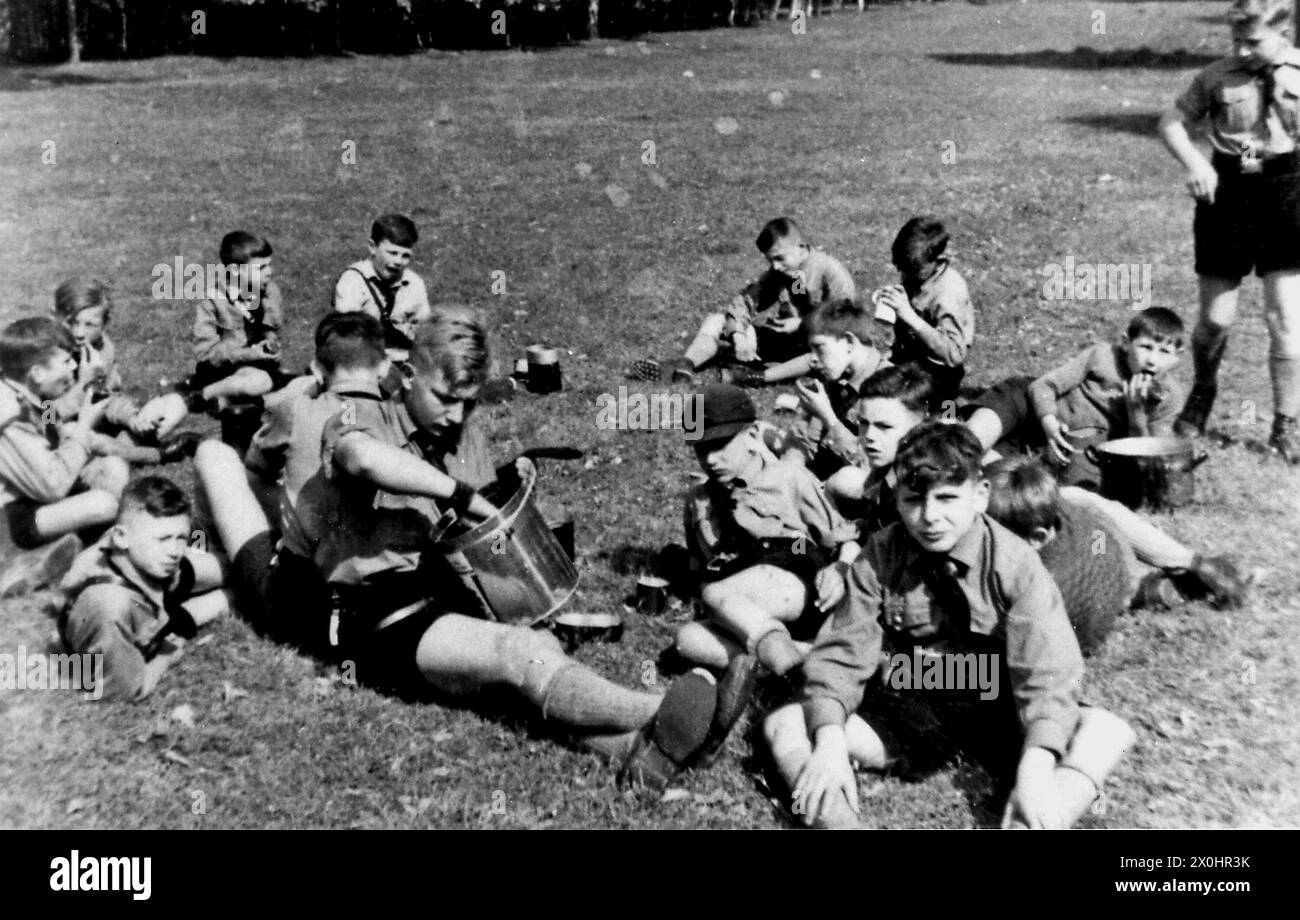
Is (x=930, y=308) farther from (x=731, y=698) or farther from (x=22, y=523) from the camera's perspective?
(x=22, y=523)

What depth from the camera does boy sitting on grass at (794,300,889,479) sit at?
6168mm

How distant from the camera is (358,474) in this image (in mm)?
4445

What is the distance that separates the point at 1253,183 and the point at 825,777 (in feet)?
14.9

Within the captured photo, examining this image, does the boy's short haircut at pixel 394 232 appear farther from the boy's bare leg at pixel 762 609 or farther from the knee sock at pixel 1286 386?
the knee sock at pixel 1286 386

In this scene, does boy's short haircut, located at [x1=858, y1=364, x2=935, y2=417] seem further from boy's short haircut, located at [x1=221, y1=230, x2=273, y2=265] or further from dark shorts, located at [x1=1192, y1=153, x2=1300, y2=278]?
boy's short haircut, located at [x1=221, y1=230, x2=273, y2=265]

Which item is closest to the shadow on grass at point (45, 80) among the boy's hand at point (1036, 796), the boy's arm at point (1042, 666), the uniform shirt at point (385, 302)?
the uniform shirt at point (385, 302)

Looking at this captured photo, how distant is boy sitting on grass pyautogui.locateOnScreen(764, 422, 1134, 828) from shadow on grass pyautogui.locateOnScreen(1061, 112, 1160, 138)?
52.7 feet

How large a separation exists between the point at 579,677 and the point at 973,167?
1337cm

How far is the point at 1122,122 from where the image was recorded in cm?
1962

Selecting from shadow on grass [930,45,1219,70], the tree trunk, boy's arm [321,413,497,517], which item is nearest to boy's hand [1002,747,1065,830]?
boy's arm [321,413,497,517]

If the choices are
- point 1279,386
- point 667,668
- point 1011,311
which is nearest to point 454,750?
point 667,668

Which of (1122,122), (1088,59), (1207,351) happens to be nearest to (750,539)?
(1207,351)

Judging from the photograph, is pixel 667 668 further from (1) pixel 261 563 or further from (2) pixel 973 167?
(2) pixel 973 167

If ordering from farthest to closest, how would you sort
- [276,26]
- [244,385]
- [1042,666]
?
[276,26] < [244,385] < [1042,666]
